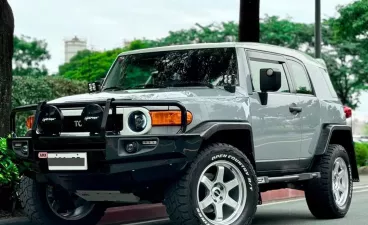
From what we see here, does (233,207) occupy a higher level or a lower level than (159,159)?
lower

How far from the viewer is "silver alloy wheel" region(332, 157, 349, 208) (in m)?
10.1

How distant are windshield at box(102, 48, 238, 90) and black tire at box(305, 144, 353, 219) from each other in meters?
1.91

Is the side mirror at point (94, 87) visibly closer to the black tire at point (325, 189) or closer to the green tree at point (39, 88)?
the black tire at point (325, 189)

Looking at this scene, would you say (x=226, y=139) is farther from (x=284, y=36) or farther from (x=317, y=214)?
(x=284, y=36)

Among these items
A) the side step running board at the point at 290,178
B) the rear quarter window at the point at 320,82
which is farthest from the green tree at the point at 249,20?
the side step running board at the point at 290,178

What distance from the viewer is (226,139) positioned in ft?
26.8

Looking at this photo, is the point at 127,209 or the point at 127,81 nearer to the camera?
the point at 127,81

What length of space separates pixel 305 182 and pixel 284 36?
46.0 meters

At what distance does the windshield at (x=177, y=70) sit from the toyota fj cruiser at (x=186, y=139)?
0.04ft

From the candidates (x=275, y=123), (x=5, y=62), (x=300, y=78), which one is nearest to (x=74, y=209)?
(x=275, y=123)

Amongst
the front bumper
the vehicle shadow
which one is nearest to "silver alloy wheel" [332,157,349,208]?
the vehicle shadow

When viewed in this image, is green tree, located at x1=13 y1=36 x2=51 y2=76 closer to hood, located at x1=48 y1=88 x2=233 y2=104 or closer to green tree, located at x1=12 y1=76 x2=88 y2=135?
green tree, located at x1=12 y1=76 x2=88 y2=135

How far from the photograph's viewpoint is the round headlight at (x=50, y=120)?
25.2 feet

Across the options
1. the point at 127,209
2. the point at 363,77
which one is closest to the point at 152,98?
the point at 127,209
